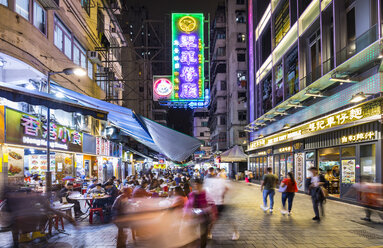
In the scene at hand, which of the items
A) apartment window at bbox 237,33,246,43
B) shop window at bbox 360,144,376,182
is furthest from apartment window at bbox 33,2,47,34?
apartment window at bbox 237,33,246,43

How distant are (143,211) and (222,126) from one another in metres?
46.9

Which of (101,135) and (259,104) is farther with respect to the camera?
(259,104)

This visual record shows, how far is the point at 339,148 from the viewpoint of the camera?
561 inches

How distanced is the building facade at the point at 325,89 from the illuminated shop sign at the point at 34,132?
43.2 ft

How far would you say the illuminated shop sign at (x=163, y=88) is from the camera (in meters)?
19.9

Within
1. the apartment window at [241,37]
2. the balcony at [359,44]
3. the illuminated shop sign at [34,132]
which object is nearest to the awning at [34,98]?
the illuminated shop sign at [34,132]

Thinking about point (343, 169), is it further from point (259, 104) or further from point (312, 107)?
point (259, 104)

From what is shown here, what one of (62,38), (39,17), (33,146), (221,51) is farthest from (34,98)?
(221,51)

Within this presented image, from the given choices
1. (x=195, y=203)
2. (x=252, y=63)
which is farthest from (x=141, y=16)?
(x=195, y=203)

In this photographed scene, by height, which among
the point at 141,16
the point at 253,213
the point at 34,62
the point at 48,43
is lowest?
the point at 253,213

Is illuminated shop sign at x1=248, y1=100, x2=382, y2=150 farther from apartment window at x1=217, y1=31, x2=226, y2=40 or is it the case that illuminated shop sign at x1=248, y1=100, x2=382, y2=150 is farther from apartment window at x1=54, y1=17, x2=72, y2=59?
apartment window at x1=217, y1=31, x2=226, y2=40

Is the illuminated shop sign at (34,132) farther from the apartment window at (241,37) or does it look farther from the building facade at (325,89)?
the apartment window at (241,37)

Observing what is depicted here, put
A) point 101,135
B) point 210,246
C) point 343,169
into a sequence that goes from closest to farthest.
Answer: point 210,246, point 343,169, point 101,135

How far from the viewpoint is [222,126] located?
5191cm
